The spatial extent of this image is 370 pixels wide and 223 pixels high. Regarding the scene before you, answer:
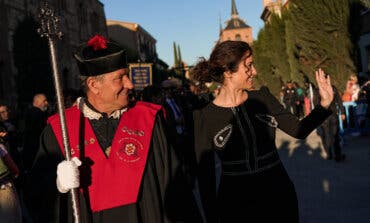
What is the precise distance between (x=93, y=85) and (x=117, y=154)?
50cm

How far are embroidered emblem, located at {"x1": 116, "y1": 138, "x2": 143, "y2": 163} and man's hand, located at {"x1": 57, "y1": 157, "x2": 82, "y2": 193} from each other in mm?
327

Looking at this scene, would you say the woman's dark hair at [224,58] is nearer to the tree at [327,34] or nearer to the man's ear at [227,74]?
the man's ear at [227,74]

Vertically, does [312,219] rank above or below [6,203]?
below

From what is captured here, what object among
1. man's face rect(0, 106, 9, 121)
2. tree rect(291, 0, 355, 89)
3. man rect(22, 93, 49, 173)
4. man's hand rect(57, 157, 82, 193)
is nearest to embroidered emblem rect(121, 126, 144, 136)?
man's hand rect(57, 157, 82, 193)

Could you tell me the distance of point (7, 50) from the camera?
901 inches

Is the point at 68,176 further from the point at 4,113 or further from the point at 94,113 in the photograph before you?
the point at 4,113

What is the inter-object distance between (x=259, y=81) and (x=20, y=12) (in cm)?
2056

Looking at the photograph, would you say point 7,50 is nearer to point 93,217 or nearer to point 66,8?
point 66,8

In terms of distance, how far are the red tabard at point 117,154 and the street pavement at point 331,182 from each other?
11.5ft

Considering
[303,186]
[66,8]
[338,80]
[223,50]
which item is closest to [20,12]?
[66,8]

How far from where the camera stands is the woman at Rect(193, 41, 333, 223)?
3.21 metres

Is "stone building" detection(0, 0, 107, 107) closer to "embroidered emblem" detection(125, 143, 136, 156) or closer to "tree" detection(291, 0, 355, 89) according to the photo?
"tree" detection(291, 0, 355, 89)

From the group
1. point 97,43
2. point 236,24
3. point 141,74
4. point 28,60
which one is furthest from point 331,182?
point 236,24

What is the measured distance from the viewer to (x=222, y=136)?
3.37 metres
